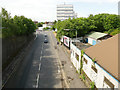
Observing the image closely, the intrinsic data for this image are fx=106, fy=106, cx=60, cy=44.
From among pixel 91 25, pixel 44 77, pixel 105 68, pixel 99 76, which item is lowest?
pixel 44 77

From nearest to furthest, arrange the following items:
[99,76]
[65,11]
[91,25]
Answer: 1. [99,76]
2. [91,25]
3. [65,11]

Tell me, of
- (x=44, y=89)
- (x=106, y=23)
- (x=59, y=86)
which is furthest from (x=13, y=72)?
(x=106, y=23)

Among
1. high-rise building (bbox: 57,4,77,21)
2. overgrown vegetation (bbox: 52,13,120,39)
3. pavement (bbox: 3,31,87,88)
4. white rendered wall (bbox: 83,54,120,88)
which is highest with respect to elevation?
high-rise building (bbox: 57,4,77,21)

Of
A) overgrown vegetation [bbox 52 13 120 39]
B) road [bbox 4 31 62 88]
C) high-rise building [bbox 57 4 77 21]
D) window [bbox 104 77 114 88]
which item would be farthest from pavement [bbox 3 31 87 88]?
high-rise building [bbox 57 4 77 21]

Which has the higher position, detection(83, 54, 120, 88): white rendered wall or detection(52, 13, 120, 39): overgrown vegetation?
detection(52, 13, 120, 39): overgrown vegetation

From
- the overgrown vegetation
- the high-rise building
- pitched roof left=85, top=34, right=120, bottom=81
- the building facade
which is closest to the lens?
the building facade

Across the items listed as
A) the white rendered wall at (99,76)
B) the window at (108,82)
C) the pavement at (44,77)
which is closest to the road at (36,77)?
the pavement at (44,77)

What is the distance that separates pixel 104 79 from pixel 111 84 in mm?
1273

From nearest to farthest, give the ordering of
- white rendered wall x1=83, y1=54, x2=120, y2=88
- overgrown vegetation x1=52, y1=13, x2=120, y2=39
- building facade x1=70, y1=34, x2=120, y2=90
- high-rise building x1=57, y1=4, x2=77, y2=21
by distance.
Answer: building facade x1=70, y1=34, x2=120, y2=90 < white rendered wall x1=83, y1=54, x2=120, y2=88 < overgrown vegetation x1=52, y1=13, x2=120, y2=39 < high-rise building x1=57, y1=4, x2=77, y2=21

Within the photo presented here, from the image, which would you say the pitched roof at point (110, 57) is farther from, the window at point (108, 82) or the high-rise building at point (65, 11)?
the high-rise building at point (65, 11)

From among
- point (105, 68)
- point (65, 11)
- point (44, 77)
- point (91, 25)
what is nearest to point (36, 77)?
point (44, 77)

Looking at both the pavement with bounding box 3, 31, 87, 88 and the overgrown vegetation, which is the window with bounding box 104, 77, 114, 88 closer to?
the pavement with bounding box 3, 31, 87, 88

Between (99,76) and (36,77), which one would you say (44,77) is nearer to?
(36,77)

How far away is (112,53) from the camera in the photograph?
1185 centimetres
